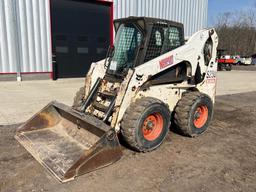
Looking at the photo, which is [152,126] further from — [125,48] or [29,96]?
[29,96]

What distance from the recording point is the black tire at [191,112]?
4625 millimetres

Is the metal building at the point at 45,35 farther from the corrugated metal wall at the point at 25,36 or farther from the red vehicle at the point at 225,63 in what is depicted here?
the red vehicle at the point at 225,63

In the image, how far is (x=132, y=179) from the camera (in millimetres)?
3338

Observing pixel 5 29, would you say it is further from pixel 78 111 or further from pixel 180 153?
pixel 180 153

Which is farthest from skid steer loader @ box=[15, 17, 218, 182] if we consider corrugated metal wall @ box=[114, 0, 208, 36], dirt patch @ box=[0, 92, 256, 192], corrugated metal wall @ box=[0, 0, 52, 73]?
corrugated metal wall @ box=[114, 0, 208, 36]

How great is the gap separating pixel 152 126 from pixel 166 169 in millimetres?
785

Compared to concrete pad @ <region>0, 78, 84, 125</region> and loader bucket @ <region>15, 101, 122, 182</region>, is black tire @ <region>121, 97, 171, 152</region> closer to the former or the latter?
loader bucket @ <region>15, 101, 122, 182</region>

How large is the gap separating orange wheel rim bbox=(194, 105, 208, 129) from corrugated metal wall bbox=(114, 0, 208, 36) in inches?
365

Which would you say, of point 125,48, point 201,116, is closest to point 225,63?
point 201,116

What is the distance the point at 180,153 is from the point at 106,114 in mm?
1382

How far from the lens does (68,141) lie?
415cm

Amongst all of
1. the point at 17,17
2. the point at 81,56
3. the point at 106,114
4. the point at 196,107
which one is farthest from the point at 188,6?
the point at 106,114

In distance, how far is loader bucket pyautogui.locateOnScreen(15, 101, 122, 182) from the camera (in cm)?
331

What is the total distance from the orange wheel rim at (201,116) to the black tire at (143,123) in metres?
0.94
